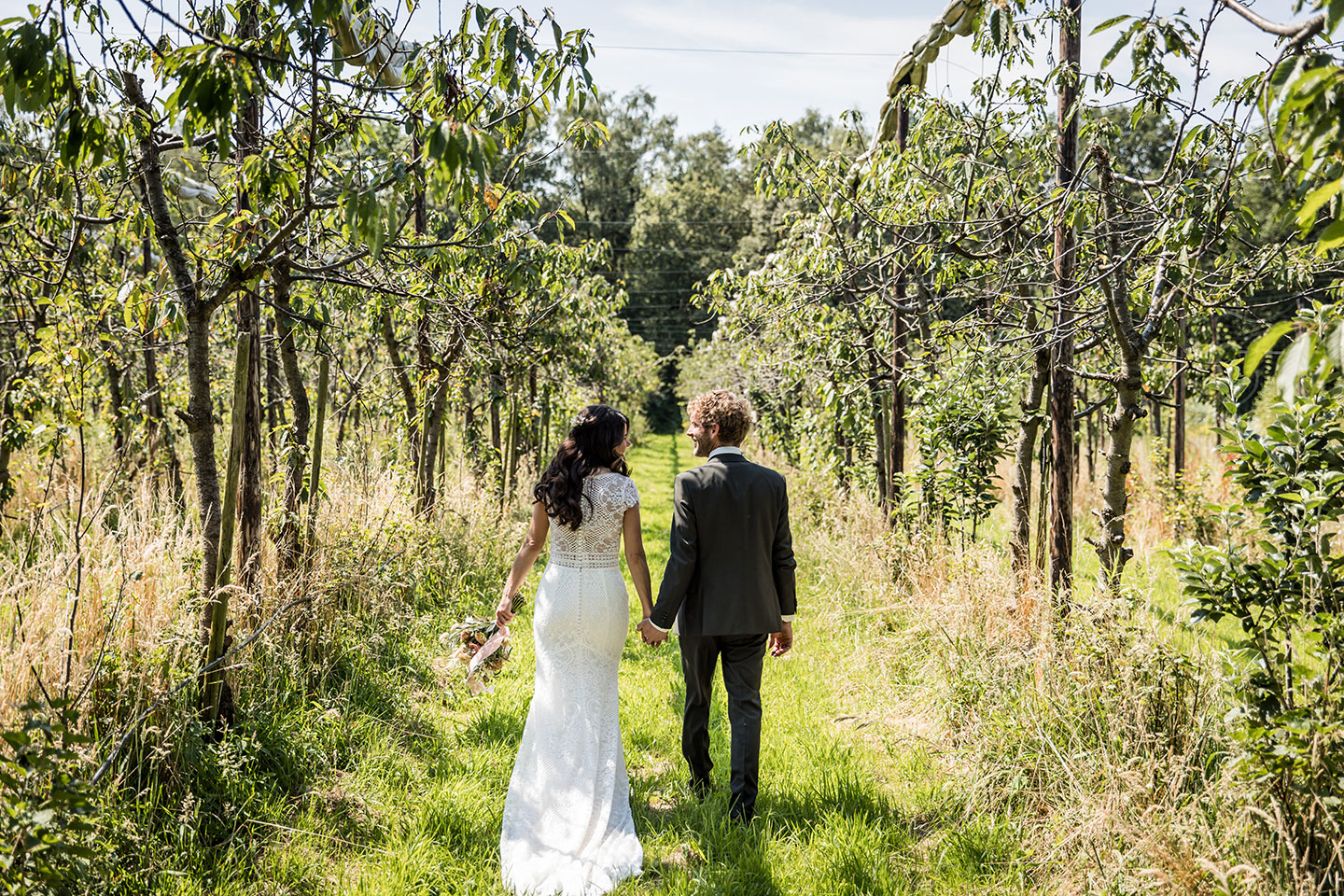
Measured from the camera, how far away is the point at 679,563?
390 centimetres

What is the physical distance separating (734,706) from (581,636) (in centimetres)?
75

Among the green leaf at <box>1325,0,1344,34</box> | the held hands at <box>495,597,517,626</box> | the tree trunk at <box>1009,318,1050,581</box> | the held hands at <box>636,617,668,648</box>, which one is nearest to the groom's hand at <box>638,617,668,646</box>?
the held hands at <box>636,617,668,648</box>

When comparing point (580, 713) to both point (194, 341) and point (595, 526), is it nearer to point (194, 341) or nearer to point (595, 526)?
point (595, 526)

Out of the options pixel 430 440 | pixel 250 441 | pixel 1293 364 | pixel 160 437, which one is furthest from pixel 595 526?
pixel 160 437

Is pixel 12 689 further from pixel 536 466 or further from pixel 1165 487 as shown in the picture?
pixel 1165 487

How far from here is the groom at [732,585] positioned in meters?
3.86

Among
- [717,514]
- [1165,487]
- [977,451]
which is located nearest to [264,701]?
[717,514]

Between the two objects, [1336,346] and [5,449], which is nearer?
[1336,346]

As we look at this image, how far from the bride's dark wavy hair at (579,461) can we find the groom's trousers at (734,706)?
0.79m

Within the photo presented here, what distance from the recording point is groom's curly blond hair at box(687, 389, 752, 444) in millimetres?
4039

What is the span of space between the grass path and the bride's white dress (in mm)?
173

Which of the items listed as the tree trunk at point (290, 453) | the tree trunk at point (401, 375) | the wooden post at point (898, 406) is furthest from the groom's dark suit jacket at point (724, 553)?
the tree trunk at point (401, 375)

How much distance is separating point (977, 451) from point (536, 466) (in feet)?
24.4

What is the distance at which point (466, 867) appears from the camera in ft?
11.1
